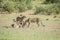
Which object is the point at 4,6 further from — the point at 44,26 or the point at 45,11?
the point at 44,26

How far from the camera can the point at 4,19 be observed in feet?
70.7

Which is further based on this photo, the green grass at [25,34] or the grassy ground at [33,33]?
the grassy ground at [33,33]

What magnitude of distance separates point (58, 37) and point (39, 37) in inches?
39.1

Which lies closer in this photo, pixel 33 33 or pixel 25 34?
pixel 25 34

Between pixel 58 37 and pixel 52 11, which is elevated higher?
pixel 58 37

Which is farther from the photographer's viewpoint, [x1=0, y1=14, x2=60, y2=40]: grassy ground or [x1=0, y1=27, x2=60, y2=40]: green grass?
[x1=0, y1=14, x2=60, y2=40]: grassy ground

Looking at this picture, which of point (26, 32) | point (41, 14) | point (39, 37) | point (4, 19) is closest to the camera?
point (39, 37)

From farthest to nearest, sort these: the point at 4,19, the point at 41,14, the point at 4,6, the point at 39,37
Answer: the point at 4,6, the point at 41,14, the point at 4,19, the point at 39,37

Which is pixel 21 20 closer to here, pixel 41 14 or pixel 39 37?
pixel 39 37

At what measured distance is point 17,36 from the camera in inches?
600

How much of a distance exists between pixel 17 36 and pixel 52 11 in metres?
10.5

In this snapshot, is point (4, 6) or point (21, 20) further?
point (4, 6)

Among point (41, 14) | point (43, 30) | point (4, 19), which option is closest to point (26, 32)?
point (43, 30)

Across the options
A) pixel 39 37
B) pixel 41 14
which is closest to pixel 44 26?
pixel 39 37
